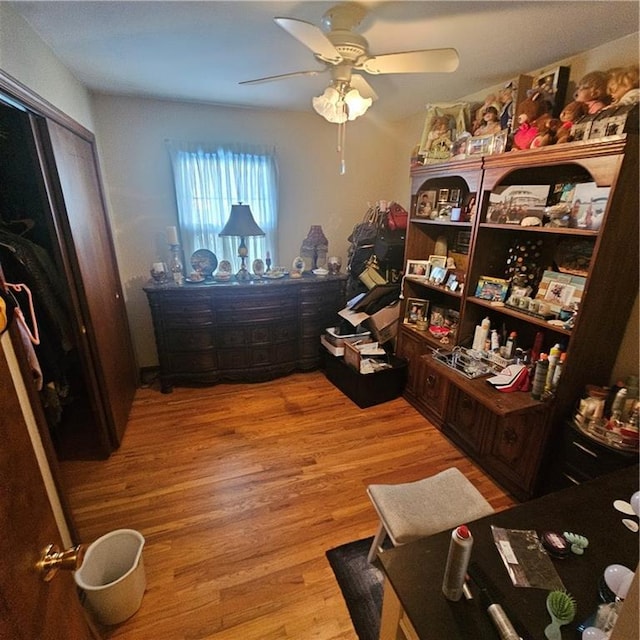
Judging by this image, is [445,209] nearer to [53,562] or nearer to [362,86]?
[362,86]

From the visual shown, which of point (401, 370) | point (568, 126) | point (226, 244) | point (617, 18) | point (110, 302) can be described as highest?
point (617, 18)

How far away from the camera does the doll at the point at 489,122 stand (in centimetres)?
206

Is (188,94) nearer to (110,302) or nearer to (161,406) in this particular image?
(110,302)

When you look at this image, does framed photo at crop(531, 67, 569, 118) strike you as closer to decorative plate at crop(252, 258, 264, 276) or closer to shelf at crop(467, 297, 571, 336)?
shelf at crop(467, 297, 571, 336)

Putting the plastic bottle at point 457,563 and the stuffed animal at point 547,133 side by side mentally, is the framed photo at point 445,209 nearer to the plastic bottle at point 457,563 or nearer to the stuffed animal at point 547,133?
the stuffed animal at point 547,133

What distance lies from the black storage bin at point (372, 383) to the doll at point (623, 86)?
203 centimetres

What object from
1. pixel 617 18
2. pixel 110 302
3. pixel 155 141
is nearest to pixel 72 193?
pixel 110 302

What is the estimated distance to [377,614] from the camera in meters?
1.39

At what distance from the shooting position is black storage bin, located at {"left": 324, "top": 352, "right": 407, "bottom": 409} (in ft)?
9.18

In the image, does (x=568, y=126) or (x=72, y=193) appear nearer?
(x=568, y=126)

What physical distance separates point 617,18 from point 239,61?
6.05 ft

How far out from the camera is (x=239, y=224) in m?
2.84

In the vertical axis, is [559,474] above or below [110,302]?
below

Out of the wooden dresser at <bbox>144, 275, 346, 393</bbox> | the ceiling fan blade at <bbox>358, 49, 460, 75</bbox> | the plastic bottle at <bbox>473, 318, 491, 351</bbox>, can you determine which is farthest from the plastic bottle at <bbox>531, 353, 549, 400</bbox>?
the wooden dresser at <bbox>144, 275, 346, 393</bbox>
